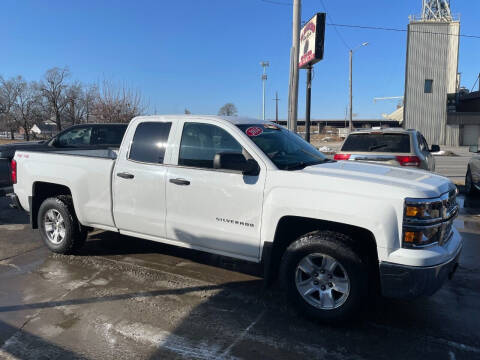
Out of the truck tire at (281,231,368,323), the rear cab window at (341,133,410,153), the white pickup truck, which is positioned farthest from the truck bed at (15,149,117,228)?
the rear cab window at (341,133,410,153)

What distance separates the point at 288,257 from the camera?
3.57 m

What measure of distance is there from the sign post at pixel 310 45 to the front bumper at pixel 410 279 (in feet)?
26.9

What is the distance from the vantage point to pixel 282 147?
4.26 metres

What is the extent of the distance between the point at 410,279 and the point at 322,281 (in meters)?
0.77

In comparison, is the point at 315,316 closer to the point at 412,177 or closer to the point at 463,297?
the point at 412,177

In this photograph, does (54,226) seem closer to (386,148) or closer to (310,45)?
(386,148)

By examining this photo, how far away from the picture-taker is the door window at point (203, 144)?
13.3 ft

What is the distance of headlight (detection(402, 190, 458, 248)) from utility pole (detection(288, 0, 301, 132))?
25.2 ft

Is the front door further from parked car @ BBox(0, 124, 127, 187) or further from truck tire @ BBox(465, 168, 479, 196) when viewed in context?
truck tire @ BBox(465, 168, 479, 196)

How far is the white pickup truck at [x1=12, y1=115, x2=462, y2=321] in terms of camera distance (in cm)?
313

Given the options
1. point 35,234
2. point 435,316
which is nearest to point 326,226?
point 435,316

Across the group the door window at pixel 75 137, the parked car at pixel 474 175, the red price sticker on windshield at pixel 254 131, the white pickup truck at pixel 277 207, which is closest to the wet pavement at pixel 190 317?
the white pickup truck at pixel 277 207

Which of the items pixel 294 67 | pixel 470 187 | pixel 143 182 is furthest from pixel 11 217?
pixel 470 187

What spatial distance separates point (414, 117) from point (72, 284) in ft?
132
